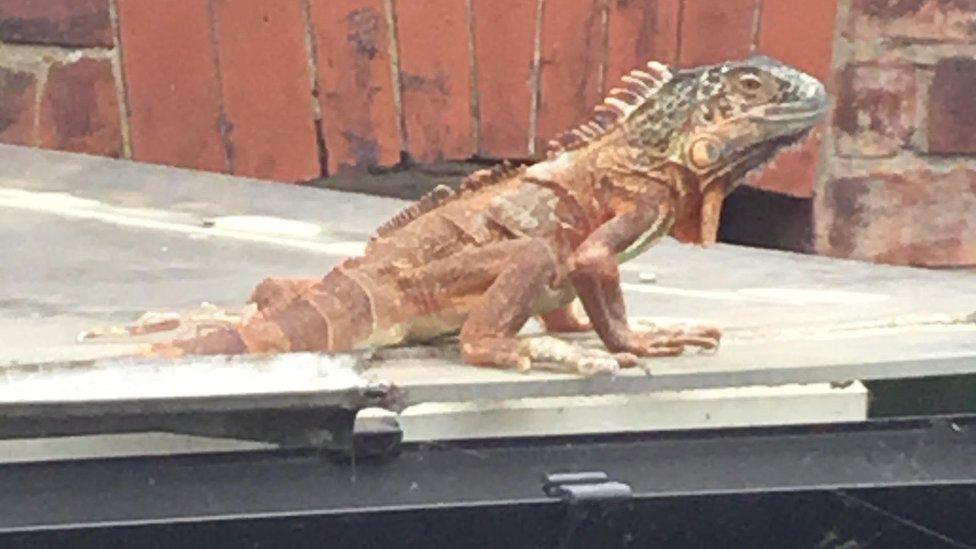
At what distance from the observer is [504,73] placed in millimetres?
1690

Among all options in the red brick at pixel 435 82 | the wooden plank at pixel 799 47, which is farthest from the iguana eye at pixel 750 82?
the red brick at pixel 435 82

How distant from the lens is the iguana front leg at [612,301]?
89 centimetres

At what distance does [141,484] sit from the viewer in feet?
2.30

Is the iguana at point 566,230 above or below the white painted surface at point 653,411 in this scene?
above

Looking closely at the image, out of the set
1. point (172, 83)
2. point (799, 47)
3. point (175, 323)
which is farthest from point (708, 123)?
point (172, 83)

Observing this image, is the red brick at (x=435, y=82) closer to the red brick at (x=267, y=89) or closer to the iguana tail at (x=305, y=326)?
the red brick at (x=267, y=89)

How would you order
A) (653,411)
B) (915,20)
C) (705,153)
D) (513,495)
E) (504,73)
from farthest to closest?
(504,73), (915,20), (705,153), (653,411), (513,495)

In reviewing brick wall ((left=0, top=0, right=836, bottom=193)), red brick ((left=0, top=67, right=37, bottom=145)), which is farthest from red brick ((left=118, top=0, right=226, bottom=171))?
red brick ((left=0, top=67, right=37, bottom=145))

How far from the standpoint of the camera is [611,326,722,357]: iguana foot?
89 cm

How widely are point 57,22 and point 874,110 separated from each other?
932 mm

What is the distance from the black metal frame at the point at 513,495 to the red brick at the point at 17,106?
3.71ft

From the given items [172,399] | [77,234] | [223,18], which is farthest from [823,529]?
[223,18]

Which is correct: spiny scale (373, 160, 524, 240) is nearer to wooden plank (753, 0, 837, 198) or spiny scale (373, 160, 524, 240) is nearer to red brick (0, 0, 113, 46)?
wooden plank (753, 0, 837, 198)

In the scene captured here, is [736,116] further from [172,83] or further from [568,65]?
[172,83]
